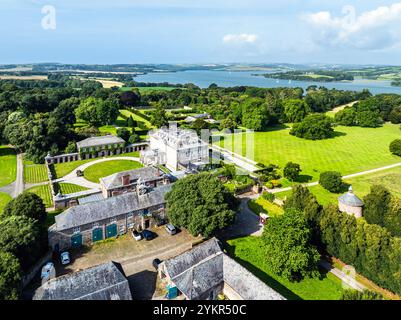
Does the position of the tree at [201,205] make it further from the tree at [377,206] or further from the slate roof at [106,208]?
the tree at [377,206]

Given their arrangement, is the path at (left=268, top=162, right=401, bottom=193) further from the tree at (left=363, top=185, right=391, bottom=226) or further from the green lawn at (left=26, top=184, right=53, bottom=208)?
the green lawn at (left=26, top=184, right=53, bottom=208)

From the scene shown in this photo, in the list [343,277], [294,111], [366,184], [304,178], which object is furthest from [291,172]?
[294,111]

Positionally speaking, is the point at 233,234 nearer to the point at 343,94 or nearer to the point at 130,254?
the point at 130,254

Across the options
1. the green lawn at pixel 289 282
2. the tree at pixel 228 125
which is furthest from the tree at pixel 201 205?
the tree at pixel 228 125

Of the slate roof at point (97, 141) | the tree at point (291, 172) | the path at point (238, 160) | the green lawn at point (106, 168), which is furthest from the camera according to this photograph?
the slate roof at point (97, 141)

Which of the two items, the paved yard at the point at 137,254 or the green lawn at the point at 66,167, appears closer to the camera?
the paved yard at the point at 137,254

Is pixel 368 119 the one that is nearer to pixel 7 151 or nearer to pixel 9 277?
pixel 9 277
